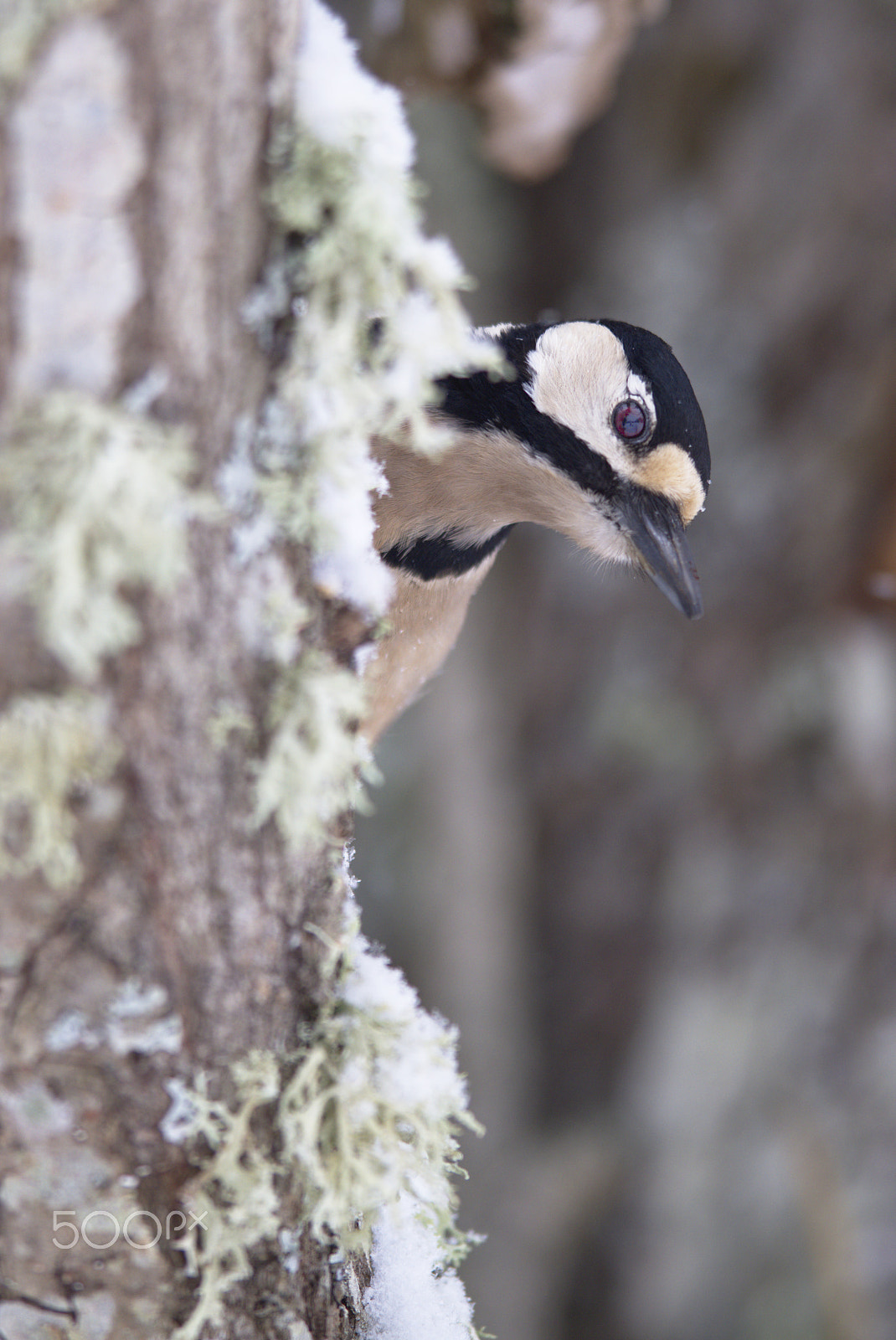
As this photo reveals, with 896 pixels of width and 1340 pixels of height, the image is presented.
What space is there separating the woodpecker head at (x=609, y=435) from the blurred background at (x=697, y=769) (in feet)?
4.15

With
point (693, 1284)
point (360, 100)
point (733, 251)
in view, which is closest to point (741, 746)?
point (733, 251)

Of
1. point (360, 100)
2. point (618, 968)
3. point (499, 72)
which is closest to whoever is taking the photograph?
point (360, 100)

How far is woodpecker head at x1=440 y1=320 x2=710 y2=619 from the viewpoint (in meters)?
1.32

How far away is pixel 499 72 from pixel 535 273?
125 centimetres

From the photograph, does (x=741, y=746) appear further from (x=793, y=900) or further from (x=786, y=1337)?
(x=786, y=1337)

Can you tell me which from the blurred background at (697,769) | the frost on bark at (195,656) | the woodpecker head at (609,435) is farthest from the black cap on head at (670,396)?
the blurred background at (697,769)

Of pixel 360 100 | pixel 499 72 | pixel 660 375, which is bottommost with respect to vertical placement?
pixel 360 100

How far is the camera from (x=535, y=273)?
123 inches

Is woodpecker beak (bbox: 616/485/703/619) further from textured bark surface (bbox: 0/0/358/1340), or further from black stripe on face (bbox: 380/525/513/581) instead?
textured bark surface (bbox: 0/0/358/1340)

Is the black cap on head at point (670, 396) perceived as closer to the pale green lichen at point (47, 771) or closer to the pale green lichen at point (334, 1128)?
the pale green lichen at point (334, 1128)

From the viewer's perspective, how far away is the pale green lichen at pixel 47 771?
0.55 meters

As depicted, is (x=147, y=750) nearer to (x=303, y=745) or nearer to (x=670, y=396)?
(x=303, y=745)

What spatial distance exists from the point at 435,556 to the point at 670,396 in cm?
38

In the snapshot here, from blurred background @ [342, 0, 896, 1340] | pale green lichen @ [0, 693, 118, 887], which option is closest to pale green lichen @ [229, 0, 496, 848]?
pale green lichen @ [0, 693, 118, 887]
